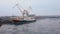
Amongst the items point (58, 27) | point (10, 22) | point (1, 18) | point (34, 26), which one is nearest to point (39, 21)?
point (34, 26)

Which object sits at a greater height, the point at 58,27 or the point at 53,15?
the point at 53,15

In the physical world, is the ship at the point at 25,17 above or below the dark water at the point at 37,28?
above

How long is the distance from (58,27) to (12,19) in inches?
21.0

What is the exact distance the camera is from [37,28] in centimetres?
113

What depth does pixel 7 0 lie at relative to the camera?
1138 millimetres

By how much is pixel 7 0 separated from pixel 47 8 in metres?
0.47

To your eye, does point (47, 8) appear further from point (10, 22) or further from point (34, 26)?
point (10, 22)

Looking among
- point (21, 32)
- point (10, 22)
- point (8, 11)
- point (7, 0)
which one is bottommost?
point (21, 32)

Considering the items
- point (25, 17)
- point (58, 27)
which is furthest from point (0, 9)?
point (58, 27)

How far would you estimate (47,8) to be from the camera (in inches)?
45.3

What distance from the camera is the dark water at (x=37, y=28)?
3.66 feet

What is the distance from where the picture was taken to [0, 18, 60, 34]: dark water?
3.66 ft

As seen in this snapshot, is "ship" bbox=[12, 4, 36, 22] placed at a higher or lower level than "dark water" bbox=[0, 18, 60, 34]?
higher

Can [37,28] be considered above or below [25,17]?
below
